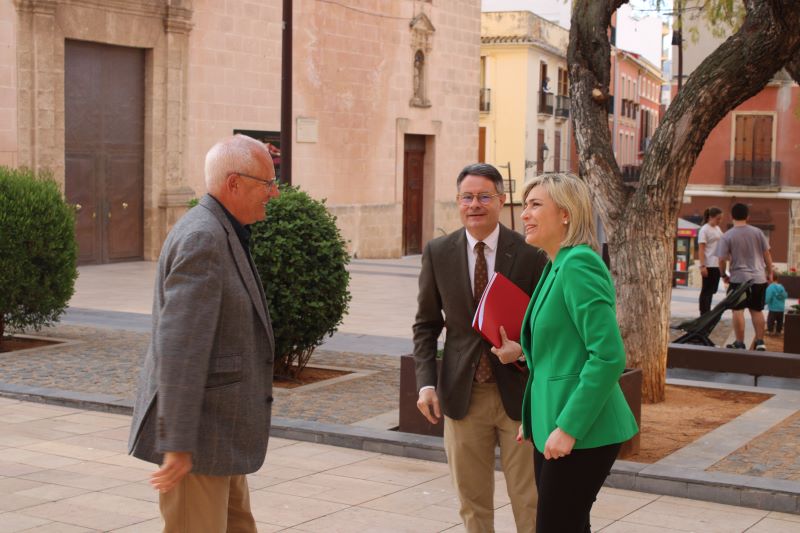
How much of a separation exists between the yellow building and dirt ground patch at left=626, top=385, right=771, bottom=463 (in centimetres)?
3785

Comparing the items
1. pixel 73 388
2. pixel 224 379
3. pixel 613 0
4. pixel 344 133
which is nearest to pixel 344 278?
pixel 73 388

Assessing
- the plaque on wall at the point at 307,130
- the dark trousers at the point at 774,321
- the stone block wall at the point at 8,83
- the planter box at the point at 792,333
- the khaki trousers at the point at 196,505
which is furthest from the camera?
the plaque on wall at the point at 307,130

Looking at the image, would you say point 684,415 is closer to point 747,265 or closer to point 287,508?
point 287,508

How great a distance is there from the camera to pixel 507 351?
15.3 feet

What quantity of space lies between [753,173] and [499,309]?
39.1 m

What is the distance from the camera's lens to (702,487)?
22.1 feet

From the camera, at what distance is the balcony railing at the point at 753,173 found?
4144 centimetres

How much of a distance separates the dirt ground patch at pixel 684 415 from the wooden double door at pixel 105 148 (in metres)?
13.4

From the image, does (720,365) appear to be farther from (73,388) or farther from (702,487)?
(73,388)

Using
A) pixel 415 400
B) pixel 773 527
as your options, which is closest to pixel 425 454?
pixel 415 400

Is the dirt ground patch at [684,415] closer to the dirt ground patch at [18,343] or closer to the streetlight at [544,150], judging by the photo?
the dirt ground patch at [18,343]

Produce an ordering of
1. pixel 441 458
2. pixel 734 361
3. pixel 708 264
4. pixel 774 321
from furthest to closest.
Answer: pixel 708 264, pixel 774 321, pixel 734 361, pixel 441 458

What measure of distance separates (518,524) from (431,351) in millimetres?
786

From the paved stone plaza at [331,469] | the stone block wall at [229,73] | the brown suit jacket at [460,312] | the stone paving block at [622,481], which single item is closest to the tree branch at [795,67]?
the paved stone plaza at [331,469]
